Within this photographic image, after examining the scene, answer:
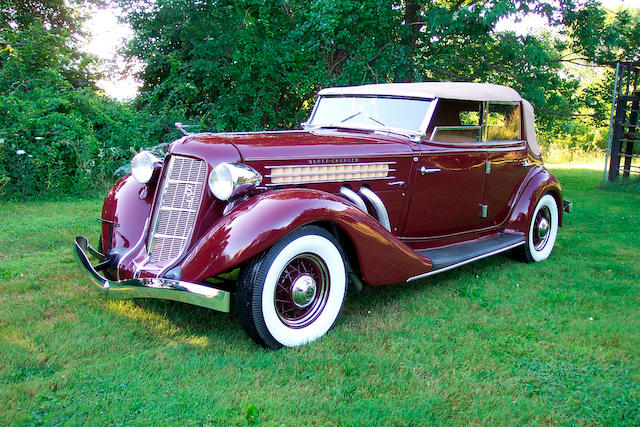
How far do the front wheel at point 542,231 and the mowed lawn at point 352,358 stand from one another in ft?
1.98

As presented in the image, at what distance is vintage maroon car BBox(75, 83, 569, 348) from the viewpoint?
3.19m

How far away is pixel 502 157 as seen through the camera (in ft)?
16.9

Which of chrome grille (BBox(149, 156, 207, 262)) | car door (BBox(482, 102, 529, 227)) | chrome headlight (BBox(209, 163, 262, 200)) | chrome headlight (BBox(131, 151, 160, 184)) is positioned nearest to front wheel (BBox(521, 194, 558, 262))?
car door (BBox(482, 102, 529, 227))

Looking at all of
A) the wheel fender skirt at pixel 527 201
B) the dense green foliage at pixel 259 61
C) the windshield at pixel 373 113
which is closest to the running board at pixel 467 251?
the wheel fender skirt at pixel 527 201

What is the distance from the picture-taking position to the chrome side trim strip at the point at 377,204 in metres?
4.11

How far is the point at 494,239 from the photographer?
5.13 metres

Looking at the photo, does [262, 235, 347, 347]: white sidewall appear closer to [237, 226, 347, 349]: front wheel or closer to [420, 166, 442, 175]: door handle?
[237, 226, 347, 349]: front wheel

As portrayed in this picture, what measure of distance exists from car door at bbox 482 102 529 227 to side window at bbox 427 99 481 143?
0.38ft

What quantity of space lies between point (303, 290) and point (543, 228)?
3.26 m

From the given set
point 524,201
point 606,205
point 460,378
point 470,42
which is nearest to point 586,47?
point 470,42

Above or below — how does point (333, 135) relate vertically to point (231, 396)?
above

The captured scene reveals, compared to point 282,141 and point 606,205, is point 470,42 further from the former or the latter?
point 282,141

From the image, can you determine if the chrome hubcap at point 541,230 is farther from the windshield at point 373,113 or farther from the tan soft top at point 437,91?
the windshield at point 373,113

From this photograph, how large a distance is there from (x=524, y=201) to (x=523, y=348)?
7.46ft
